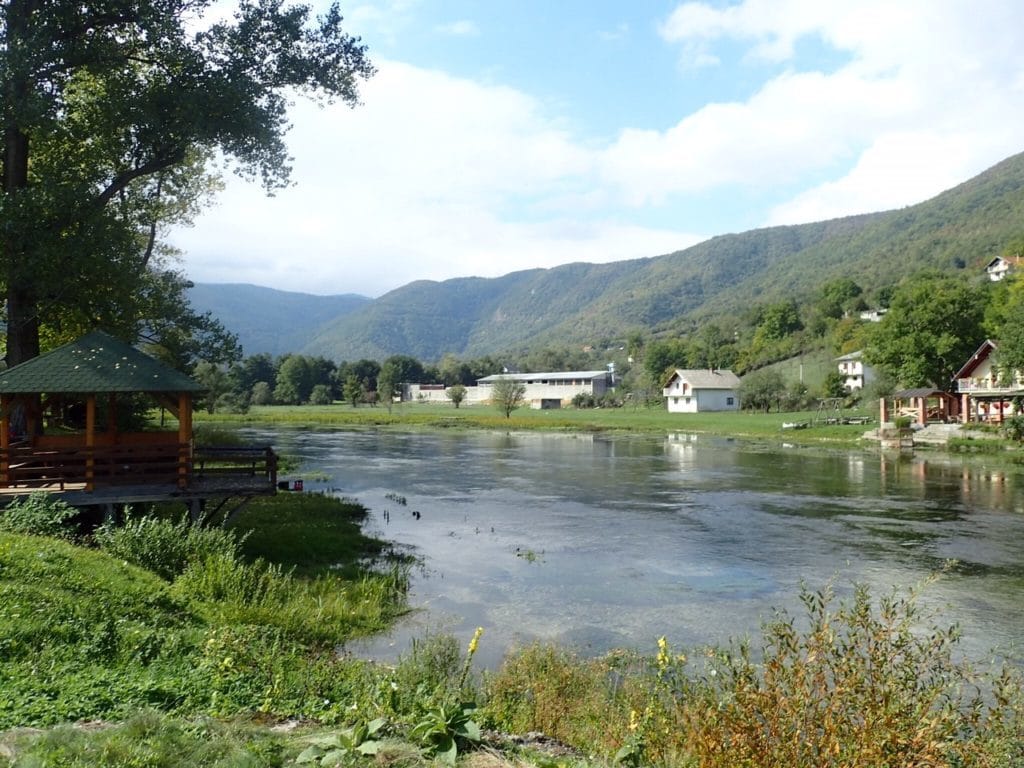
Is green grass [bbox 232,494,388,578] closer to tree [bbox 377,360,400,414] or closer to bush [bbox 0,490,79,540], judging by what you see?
bush [bbox 0,490,79,540]

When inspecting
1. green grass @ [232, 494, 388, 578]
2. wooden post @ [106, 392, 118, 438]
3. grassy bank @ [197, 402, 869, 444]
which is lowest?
green grass @ [232, 494, 388, 578]

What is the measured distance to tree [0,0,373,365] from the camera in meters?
18.2

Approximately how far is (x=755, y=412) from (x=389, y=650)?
82088mm

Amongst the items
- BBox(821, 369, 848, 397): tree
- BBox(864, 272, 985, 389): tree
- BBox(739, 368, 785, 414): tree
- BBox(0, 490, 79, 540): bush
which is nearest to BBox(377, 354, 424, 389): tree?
BBox(739, 368, 785, 414): tree

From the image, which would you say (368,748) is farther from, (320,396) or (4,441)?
(320,396)

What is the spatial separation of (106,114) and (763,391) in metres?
81.5

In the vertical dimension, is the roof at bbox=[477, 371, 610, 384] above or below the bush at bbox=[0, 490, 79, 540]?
above

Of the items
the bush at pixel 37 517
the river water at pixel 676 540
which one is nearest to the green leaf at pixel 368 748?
the river water at pixel 676 540

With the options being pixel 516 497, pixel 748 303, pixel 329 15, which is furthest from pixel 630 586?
pixel 748 303

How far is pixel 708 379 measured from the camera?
96.6m

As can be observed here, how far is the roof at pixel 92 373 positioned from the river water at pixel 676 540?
7603 millimetres

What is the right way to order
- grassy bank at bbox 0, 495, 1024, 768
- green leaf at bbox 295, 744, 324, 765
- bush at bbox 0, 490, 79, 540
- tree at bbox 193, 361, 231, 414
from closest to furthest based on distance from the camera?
grassy bank at bbox 0, 495, 1024, 768 < green leaf at bbox 295, 744, 324, 765 < bush at bbox 0, 490, 79, 540 < tree at bbox 193, 361, 231, 414

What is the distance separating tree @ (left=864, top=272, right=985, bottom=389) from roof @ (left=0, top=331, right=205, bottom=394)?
6648cm

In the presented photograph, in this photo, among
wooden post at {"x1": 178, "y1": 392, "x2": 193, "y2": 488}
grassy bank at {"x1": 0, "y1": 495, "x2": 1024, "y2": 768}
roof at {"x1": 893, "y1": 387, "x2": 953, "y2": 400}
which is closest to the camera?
grassy bank at {"x1": 0, "y1": 495, "x2": 1024, "y2": 768}
